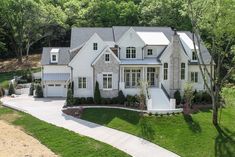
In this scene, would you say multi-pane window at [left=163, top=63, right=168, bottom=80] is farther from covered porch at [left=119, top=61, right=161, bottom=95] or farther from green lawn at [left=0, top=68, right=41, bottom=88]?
green lawn at [left=0, top=68, right=41, bottom=88]

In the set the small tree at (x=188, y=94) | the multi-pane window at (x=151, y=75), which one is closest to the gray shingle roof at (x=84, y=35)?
the multi-pane window at (x=151, y=75)

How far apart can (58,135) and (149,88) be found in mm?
15300

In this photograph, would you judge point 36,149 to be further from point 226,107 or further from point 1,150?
point 226,107

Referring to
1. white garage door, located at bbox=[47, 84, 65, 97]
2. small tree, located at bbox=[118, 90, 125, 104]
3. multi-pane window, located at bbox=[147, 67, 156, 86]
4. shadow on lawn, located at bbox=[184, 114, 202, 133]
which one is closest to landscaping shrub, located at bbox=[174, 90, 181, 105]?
multi-pane window, located at bbox=[147, 67, 156, 86]

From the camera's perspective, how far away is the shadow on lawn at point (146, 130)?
40125mm

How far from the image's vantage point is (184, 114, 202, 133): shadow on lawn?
4169cm

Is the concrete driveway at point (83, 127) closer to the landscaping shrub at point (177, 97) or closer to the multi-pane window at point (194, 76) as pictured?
the landscaping shrub at point (177, 97)

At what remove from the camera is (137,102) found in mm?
49688

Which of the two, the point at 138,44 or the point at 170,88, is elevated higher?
the point at 138,44

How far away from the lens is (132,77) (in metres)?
53.3

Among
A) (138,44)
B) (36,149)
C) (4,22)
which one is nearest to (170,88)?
(138,44)

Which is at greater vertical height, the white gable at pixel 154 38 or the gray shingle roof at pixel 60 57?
the white gable at pixel 154 38

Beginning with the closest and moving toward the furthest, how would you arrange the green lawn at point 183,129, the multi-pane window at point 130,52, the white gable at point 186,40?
the green lawn at point 183,129
the multi-pane window at point 130,52
the white gable at point 186,40

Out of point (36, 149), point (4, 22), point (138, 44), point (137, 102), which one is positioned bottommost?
point (36, 149)
